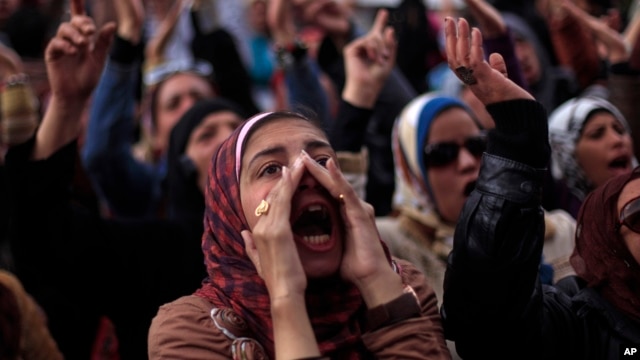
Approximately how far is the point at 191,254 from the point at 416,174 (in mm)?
930

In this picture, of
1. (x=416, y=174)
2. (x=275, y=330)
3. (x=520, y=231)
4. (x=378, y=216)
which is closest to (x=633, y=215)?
(x=520, y=231)

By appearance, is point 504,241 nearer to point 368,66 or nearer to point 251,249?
point 251,249

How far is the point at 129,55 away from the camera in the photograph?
3689 mm

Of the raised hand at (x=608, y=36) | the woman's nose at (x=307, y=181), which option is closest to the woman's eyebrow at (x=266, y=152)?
the woman's nose at (x=307, y=181)

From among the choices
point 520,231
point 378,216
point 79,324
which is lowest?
point 378,216

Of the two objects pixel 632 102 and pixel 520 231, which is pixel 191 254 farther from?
pixel 632 102

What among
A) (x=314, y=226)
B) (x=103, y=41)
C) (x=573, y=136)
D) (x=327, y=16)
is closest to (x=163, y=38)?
(x=327, y=16)

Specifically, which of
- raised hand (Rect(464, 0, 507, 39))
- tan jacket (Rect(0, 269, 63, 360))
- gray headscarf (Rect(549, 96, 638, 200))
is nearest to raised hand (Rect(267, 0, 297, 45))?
raised hand (Rect(464, 0, 507, 39))

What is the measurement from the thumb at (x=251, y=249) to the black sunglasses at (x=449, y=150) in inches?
55.9

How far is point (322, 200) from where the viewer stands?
77.1 inches

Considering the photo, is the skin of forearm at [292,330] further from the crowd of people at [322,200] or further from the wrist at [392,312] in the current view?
the wrist at [392,312]

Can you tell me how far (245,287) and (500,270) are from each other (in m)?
0.59

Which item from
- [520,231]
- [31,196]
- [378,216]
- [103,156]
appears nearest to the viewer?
→ [520,231]

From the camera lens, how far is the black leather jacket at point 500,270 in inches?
76.2
